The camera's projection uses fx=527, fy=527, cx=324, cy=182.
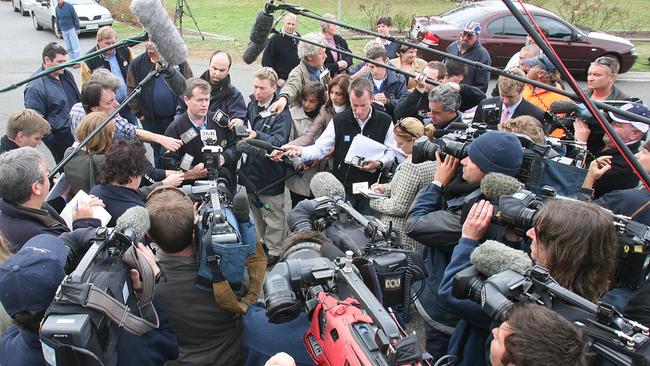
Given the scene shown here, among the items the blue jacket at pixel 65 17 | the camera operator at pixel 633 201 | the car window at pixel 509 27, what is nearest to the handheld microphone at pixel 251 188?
the camera operator at pixel 633 201

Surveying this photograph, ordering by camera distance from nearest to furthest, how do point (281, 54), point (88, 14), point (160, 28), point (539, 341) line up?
point (539, 341), point (160, 28), point (281, 54), point (88, 14)

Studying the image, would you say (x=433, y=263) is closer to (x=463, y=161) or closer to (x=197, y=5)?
(x=463, y=161)

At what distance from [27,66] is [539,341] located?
14296 millimetres

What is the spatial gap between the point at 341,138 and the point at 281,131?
0.58 metres

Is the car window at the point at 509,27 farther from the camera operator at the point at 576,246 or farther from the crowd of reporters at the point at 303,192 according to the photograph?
the camera operator at the point at 576,246

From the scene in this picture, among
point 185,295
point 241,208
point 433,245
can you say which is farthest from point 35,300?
point 433,245

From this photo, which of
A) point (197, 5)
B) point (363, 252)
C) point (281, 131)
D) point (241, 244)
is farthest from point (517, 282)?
point (197, 5)

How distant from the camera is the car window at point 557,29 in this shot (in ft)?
37.3

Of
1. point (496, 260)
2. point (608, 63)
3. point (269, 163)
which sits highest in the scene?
point (608, 63)

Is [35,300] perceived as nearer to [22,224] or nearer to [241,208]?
[22,224]

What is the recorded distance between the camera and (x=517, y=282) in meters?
1.82

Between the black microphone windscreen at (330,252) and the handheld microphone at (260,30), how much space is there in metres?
1.40

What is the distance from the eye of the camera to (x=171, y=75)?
3.13 metres

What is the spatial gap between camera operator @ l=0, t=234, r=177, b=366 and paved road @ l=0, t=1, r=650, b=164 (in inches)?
253
